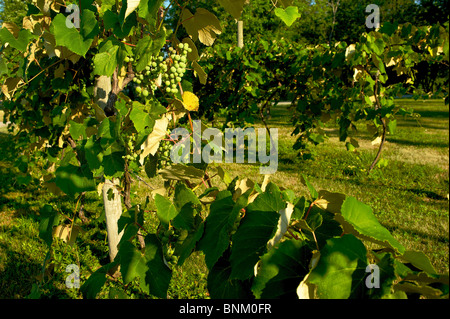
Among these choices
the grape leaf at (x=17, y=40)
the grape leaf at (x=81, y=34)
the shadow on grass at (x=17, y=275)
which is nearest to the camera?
the grape leaf at (x=81, y=34)

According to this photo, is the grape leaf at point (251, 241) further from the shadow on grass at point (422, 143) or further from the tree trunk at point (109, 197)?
the shadow on grass at point (422, 143)

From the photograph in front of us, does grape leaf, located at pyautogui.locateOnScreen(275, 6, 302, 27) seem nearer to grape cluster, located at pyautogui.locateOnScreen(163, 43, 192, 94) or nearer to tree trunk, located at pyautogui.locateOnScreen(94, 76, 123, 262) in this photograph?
grape cluster, located at pyautogui.locateOnScreen(163, 43, 192, 94)

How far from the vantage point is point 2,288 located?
2.46 metres

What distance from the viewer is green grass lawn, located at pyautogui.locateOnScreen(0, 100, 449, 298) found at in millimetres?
2557

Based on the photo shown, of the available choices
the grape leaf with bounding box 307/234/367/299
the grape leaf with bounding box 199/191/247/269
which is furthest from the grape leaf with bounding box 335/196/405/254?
the grape leaf with bounding box 199/191/247/269

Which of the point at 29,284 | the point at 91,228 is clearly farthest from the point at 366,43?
the point at 29,284

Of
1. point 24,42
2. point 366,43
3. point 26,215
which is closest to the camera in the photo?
point 24,42

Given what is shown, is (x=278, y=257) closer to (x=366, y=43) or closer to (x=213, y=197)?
(x=213, y=197)

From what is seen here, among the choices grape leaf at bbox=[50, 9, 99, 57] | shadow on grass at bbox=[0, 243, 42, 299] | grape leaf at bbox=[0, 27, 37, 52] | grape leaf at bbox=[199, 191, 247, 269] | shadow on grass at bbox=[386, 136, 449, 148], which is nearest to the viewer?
grape leaf at bbox=[199, 191, 247, 269]

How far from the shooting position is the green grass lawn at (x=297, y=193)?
2557 mm

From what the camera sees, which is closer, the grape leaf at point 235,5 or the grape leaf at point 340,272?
the grape leaf at point 340,272

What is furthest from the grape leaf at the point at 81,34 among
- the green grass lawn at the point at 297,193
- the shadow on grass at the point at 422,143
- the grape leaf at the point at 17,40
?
the shadow on grass at the point at 422,143

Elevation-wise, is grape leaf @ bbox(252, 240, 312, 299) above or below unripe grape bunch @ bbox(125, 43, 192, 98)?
below

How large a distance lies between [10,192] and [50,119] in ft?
9.93
